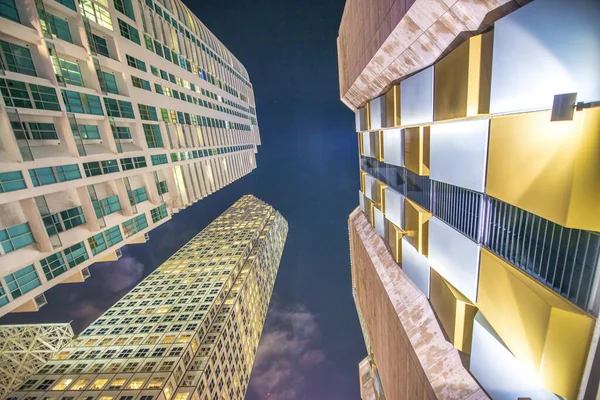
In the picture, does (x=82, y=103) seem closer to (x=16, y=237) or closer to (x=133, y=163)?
(x=133, y=163)

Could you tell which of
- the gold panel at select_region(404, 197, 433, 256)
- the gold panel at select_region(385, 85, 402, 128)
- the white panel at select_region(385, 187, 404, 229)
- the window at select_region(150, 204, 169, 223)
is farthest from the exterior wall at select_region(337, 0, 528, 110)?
the window at select_region(150, 204, 169, 223)

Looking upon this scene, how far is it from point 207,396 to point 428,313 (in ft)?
143

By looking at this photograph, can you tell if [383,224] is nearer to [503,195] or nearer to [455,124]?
[455,124]

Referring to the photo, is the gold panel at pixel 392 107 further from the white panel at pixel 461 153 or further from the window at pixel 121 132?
the window at pixel 121 132

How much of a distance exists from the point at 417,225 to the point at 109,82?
28.4 metres

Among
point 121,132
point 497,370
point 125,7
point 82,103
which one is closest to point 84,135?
point 82,103

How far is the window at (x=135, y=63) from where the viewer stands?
25.1 m

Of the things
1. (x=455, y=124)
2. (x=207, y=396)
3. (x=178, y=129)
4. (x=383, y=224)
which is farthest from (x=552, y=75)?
(x=207, y=396)

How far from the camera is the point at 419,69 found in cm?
1083

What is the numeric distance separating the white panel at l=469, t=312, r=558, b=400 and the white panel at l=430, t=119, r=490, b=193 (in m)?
4.73

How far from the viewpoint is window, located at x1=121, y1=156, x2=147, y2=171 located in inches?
906

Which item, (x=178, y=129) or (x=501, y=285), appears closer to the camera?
(x=501, y=285)

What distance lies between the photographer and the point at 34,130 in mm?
16656

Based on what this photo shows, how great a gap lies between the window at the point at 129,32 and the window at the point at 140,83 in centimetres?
393
